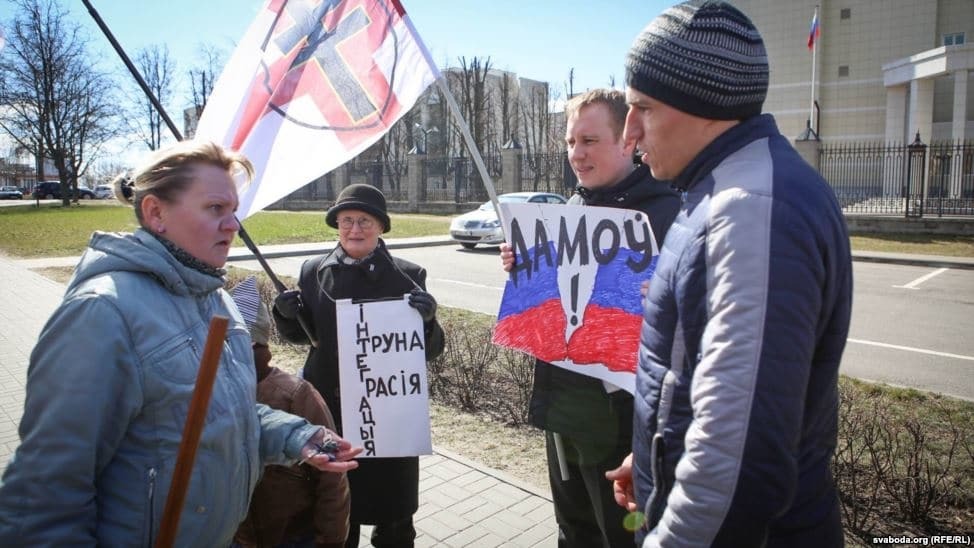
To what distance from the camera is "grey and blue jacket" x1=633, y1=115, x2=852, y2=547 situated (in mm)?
1286

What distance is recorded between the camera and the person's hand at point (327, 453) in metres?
2.13

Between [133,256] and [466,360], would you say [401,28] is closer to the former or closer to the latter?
[133,256]

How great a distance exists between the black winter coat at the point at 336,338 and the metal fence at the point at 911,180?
20820 millimetres

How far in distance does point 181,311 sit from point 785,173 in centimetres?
157

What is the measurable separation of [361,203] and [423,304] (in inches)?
24.0

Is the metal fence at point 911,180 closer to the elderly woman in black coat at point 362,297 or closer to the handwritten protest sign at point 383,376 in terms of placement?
the elderly woman in black coat at point 362,297

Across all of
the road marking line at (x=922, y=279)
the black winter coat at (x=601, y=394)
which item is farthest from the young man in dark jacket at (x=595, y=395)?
the road marking line at (x=922, y=279)

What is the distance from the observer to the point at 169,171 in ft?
6.23

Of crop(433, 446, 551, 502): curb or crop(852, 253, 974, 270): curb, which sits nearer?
crop(433, 446, 551, 502): curb

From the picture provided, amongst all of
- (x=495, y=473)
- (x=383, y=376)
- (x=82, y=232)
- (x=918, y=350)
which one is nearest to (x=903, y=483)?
(x=495, y=473)

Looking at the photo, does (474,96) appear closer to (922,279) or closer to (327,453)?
(922,279)

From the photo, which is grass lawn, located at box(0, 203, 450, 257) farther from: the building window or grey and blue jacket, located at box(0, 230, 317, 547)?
the building window

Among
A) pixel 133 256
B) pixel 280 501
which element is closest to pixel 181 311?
pixel 133 256

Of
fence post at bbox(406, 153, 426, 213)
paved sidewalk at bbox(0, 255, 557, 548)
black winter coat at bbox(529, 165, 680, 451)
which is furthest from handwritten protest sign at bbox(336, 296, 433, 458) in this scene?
fence post at bbox(406, 153, 426, 213)
